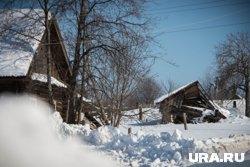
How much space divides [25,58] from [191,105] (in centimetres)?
1985

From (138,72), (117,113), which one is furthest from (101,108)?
(138,72)

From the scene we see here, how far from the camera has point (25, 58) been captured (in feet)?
53.2

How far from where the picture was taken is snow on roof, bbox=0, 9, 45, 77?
51.0 ft

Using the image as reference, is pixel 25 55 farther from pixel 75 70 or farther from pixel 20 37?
pixel 75 70

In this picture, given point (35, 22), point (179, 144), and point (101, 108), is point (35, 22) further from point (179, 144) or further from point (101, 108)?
point (179, 144)

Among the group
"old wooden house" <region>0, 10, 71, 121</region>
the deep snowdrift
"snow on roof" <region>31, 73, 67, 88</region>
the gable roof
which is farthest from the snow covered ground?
"snow on roof" <region>31, 73, 67, 88</region>

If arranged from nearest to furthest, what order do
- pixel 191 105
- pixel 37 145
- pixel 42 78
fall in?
1. pixel 37 145
2. pixel 42 78
3. pixel 191 105

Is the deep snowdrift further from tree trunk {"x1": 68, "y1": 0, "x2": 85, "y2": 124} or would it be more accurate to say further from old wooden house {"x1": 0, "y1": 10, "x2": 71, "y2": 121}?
tree trunk {"x1": 68, "y1": 0, "x2": 85, "y2": 124}

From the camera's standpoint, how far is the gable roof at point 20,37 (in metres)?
15.5

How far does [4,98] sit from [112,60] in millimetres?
6063

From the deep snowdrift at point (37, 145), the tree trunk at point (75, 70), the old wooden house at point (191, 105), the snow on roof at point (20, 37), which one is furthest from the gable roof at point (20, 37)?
the old wooden house at point (191, 105)

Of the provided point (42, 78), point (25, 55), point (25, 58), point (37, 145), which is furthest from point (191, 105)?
point (37, 145)

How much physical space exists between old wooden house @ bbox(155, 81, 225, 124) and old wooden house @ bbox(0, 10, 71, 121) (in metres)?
15.2

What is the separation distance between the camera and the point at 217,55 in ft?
126
